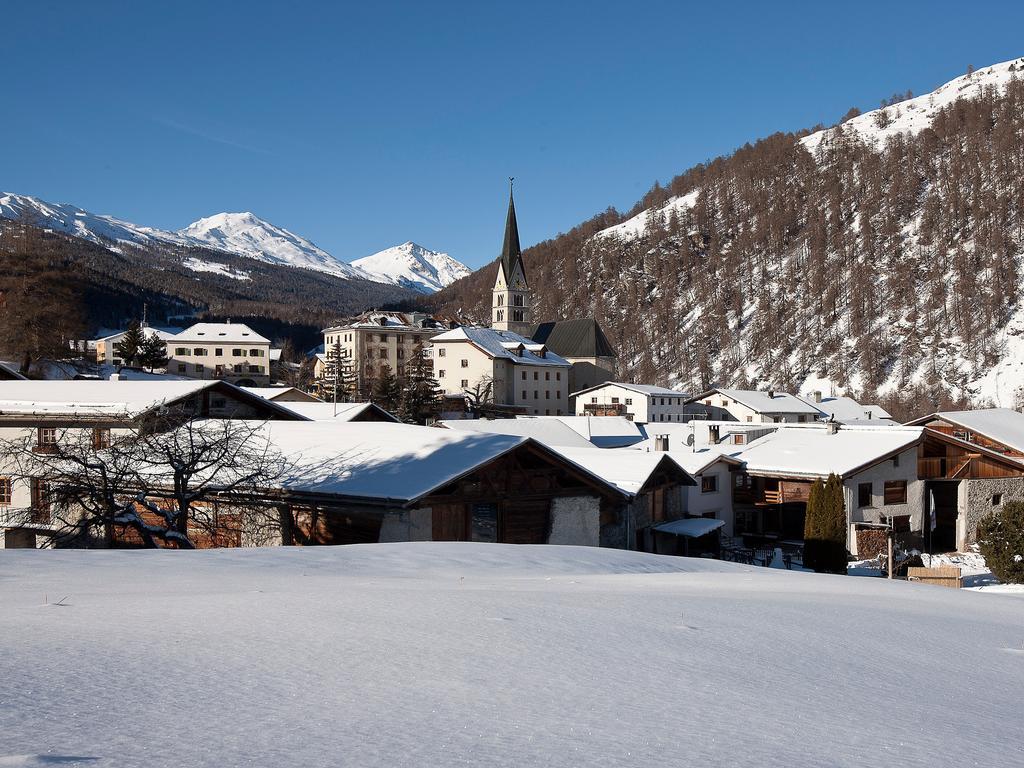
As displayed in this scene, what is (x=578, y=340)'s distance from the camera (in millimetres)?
109562

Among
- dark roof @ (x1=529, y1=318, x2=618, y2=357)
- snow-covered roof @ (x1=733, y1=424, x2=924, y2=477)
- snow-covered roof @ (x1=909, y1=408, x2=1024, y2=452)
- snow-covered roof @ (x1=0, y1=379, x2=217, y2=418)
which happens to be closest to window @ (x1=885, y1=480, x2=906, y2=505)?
snow-covered roof @ (x1=733, y1=424, x2=924, y2=477)

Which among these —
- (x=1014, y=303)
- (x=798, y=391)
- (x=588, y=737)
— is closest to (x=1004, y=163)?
(x=1014, y=303)

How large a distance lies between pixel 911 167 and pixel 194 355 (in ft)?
421

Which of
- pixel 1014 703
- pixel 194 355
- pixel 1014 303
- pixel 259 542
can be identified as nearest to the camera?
pixel 1014 703

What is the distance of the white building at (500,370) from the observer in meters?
90.4

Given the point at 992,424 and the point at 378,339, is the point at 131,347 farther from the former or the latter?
the point at 992,424

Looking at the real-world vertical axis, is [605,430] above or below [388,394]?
below

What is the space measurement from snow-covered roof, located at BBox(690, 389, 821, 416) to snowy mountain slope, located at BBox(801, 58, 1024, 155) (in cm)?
10774

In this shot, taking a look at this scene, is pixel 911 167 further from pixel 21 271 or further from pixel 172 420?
pixel 172 420

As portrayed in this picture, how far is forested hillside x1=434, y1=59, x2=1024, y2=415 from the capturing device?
117 metres

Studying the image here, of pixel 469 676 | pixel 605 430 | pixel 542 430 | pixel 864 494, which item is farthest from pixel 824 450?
pixel 469 676

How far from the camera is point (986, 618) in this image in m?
8.53

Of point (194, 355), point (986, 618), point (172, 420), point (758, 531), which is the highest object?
point (194, 355)

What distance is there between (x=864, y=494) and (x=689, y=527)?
10.6 meters
